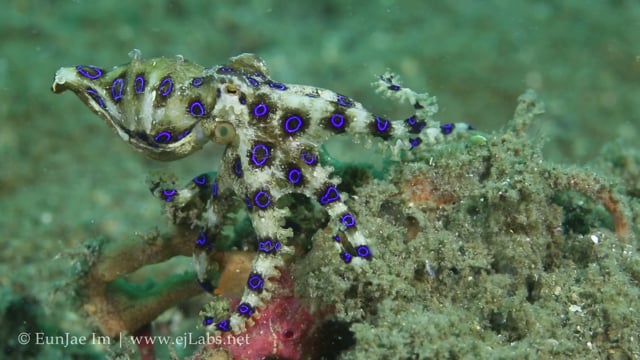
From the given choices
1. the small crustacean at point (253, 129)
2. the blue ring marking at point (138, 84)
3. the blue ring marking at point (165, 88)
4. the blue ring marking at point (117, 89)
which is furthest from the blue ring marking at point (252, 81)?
the blue ring marking at point (117, 89)

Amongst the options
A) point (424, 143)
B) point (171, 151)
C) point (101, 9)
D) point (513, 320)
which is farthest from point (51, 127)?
point (513, 320)

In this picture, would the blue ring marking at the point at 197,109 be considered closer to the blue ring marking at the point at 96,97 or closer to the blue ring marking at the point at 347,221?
the blue ring marking at the point at 96,97

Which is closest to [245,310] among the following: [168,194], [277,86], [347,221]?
[347,221]

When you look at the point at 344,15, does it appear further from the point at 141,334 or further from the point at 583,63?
the point at 141,334

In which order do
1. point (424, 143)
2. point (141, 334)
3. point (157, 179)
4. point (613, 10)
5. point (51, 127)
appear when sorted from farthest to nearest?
point (613, 10) → point (51, 127) → point (141, 334) → point (157, 179) → point (424, 143)

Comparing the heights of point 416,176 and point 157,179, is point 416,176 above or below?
below

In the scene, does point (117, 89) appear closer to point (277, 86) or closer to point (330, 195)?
point (277, 86)

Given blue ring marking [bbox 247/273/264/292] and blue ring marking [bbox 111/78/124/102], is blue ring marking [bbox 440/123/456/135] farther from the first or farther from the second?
blue ring marking [bbox 111/78/124/102]

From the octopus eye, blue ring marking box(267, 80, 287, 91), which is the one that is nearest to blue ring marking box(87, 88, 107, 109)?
the octopus eye
